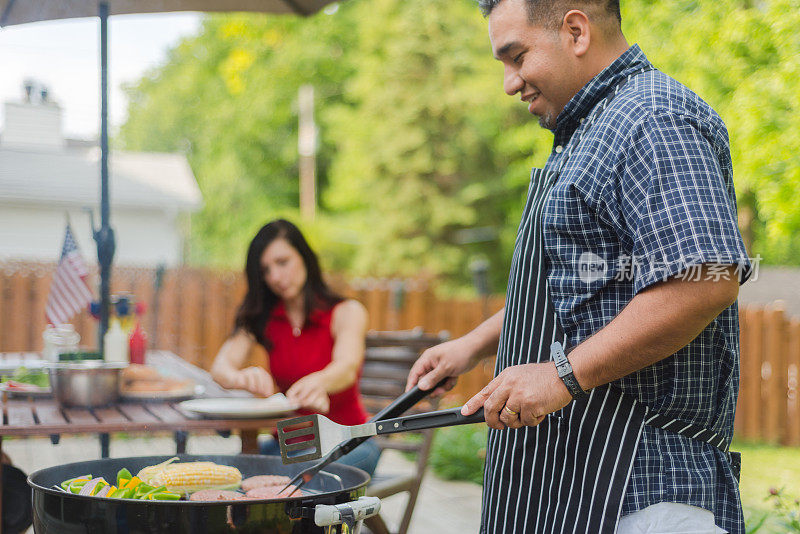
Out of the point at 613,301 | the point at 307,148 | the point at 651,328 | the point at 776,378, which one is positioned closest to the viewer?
the point at 651,328

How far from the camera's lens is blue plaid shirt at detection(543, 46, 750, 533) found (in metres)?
1.23

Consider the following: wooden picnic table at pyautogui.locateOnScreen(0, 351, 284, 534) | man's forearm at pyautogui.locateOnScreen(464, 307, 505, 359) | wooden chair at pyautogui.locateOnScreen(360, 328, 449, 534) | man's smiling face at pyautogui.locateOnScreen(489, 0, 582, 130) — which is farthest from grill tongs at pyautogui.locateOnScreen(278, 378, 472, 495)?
wooden chair at pyautogui.locateOnScreen(360, 328, 449, 534)

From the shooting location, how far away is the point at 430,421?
1.47 metres

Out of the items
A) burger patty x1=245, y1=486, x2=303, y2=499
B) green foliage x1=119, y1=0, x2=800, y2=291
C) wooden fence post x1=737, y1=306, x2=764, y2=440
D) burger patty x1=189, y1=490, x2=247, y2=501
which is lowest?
wooden fence post x1=737, y1=306, x2=764, y2=440

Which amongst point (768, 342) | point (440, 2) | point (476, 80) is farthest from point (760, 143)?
point (440, 2)

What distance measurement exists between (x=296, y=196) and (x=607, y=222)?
24.6 metres

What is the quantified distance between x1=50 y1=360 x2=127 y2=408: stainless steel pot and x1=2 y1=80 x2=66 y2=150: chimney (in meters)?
2.05

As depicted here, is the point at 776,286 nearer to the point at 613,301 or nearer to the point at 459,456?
the point at 459,456

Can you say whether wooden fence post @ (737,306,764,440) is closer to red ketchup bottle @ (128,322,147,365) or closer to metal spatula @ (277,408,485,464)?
red ketchup bottle @ (128,322,147,365)

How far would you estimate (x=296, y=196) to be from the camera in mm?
25500

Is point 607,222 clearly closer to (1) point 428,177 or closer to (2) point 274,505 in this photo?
(2) point 274,505

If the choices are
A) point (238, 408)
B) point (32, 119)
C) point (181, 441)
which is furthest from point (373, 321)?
point (238, 408)

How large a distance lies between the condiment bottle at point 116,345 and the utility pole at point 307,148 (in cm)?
1863

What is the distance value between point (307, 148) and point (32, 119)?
18.0 metres
